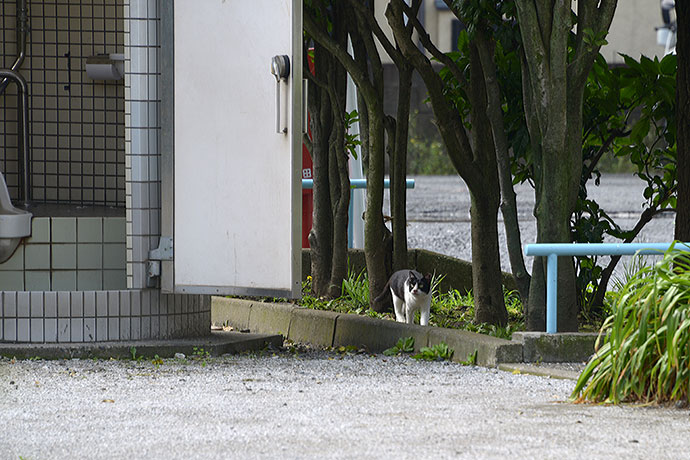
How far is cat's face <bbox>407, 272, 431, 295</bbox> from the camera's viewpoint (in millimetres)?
7777

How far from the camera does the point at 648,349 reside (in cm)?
497

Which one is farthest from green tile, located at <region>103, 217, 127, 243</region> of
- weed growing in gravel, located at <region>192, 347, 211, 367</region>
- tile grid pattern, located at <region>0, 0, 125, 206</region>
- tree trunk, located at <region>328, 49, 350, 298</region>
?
tree trunk, located at <region>328, 49, 350, 298</region>

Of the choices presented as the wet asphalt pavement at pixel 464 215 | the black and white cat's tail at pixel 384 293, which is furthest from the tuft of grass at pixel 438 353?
the wet asphalt pavement at pixel 464 215

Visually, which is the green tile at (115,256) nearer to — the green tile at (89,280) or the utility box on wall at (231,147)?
the green tile at (89,280)

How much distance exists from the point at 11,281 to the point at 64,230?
1.52ft

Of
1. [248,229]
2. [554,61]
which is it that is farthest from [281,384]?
[554,61]

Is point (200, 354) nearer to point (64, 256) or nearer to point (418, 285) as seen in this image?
point (64, 256)

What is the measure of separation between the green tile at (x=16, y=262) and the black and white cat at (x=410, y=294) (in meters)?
2.63

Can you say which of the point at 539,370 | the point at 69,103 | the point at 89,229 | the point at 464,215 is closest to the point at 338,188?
the point at 69,103

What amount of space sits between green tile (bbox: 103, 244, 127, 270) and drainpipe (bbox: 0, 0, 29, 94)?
1660mm

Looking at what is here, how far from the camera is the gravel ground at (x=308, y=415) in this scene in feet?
13.8

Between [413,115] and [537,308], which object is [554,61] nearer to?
[537,308]

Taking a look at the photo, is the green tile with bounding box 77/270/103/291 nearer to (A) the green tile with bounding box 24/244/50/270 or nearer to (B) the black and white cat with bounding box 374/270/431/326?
(A) the green tile with bounding box 24/244/50/270

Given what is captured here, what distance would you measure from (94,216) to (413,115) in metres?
25.2
